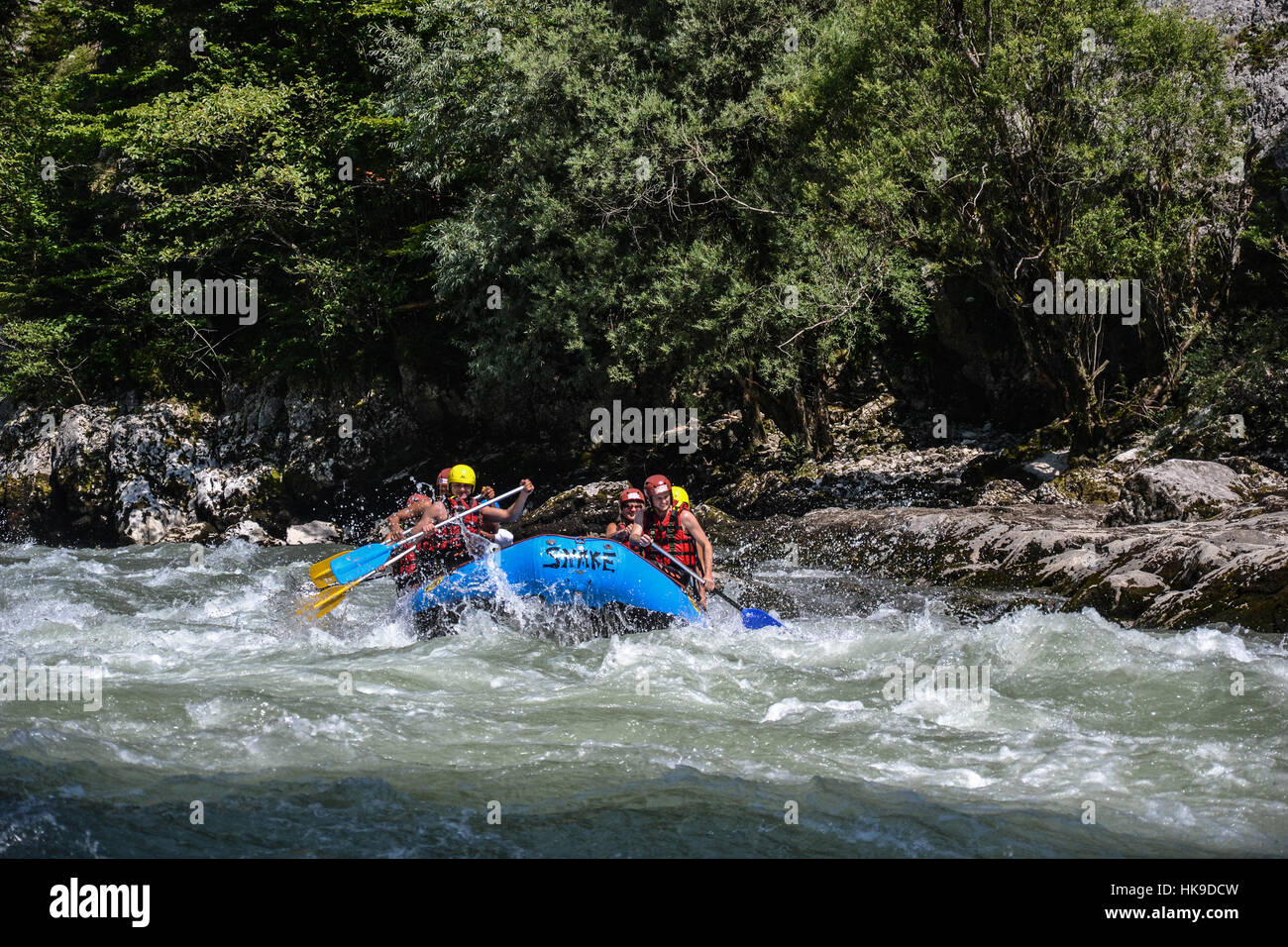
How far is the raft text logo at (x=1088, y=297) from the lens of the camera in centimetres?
1493

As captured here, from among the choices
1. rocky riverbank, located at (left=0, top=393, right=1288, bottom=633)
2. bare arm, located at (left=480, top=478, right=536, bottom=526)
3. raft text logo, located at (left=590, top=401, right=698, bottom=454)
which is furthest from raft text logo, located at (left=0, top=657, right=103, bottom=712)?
raft text logo, located at (left=590, top=401, right=698, bottom=454)

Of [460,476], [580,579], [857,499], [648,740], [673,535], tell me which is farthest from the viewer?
[857,499]

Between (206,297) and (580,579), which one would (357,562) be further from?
(206,297)

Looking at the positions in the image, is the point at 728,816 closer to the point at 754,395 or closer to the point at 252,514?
the point at 754,395

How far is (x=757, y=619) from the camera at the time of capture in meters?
9.70

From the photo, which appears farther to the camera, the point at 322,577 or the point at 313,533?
the point at 313,533

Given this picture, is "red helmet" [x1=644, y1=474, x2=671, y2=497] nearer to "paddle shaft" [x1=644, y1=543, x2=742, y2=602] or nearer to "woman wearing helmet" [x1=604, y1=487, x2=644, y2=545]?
"woman wearing helmet" [x1=604, y1=487, x2=644, y2=545]

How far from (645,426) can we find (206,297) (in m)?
11.2

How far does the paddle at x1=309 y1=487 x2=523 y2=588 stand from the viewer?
10523mm

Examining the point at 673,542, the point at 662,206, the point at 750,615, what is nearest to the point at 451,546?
the point at 673,542

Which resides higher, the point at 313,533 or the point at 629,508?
the point at 629,508
